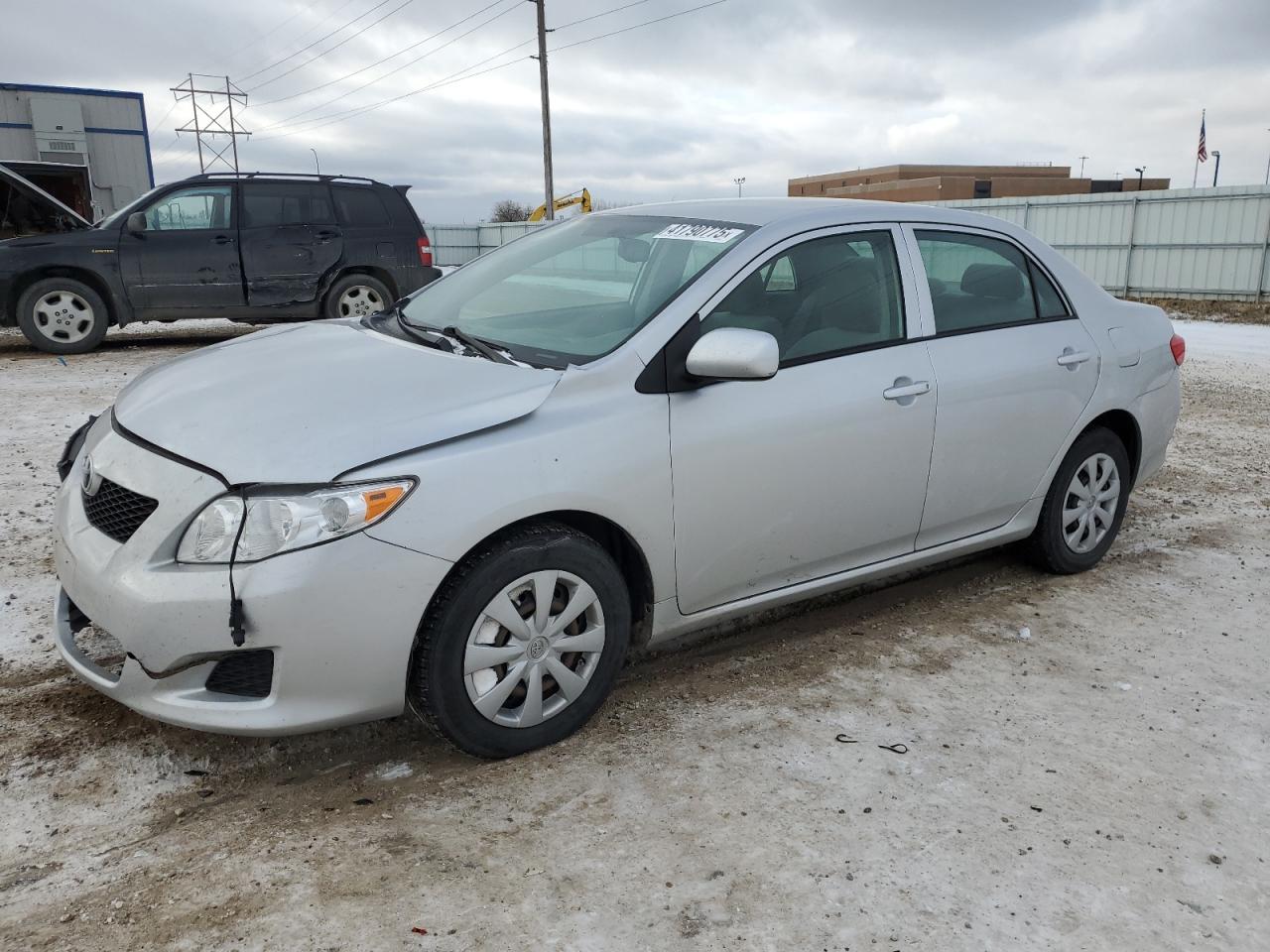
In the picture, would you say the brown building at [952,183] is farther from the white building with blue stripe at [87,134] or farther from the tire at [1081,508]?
the tire at [1081,508]

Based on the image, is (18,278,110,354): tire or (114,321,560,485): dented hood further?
(18,278,110,354): tire

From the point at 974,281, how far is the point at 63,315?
979 centimetres

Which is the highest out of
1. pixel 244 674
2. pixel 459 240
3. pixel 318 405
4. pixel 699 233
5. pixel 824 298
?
pixel 459 240

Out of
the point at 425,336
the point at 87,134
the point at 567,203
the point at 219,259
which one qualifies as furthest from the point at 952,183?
the point at 425,336

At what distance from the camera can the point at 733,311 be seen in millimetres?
3352

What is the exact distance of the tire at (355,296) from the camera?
11.3 m

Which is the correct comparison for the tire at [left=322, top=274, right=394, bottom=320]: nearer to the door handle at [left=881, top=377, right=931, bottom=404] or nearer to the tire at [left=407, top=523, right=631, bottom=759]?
the door handle at [left=881, top=377, right=931, bottom=404]

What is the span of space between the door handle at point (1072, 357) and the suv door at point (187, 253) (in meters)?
9.12

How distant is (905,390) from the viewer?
3.66 m

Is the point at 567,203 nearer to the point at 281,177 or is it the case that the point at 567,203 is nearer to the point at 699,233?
the point at 281,177

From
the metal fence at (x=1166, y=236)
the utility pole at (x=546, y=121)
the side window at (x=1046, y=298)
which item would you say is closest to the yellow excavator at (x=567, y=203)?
the utility pole at (x=546, y=121)

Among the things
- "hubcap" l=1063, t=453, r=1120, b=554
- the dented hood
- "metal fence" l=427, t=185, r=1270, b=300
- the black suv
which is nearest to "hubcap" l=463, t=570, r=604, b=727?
the dented hood

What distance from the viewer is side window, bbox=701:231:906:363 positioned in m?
3.42

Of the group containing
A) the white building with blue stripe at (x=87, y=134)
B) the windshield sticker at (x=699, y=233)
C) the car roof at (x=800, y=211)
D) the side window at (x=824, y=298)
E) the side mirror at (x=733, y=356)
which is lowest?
the side mirror at (x=733, y=356)
